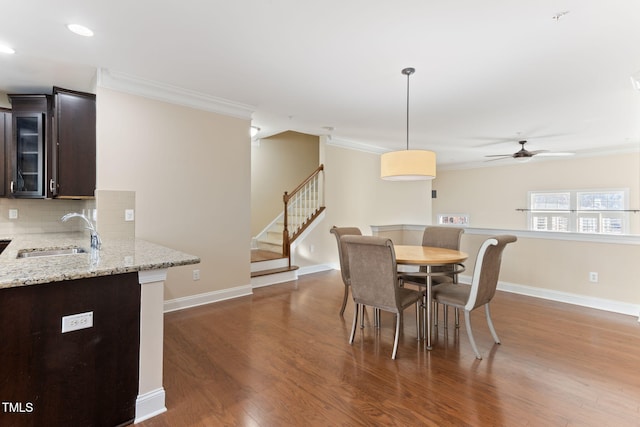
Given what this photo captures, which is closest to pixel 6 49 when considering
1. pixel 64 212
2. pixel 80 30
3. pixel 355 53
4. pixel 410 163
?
pixel 80 30

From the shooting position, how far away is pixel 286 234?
5.32 meters

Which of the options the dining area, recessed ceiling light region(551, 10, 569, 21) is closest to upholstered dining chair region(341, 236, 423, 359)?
the dining area

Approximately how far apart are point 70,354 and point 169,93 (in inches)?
114

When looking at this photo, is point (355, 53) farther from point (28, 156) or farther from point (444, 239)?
point (28, 156)

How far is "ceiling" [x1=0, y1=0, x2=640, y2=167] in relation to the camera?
2.08 metres

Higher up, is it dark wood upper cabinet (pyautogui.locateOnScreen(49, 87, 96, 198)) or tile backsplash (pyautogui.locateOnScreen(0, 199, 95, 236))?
dark wood upper cabinet (pyautogui.locateOnScreen(49, 87, 96, 198))

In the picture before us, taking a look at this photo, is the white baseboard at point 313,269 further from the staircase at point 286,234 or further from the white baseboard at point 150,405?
the white baseboard at point 150,405

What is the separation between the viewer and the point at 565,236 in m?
4.10

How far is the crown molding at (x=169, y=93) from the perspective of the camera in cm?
307

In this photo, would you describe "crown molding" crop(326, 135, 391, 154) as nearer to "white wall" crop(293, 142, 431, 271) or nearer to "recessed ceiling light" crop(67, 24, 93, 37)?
"white wall" crop(293, 142, 431, 271)

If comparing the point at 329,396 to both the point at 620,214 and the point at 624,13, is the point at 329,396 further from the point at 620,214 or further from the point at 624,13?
the point at 620,214

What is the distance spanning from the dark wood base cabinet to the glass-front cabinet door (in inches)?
103

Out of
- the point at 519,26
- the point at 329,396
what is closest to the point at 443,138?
the point at 519,26

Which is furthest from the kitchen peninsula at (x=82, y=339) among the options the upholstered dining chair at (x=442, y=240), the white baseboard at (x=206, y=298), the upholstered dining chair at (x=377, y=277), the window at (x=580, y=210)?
the window at (x=580, y=210)
